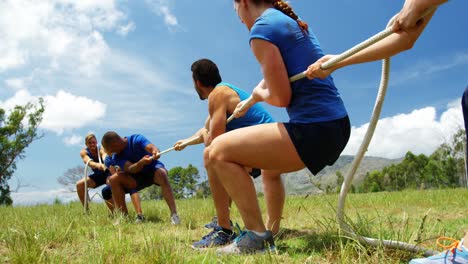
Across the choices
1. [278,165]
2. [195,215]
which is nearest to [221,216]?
[278,165]

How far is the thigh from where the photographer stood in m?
2.52

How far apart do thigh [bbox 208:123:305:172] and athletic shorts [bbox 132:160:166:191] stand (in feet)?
10.9

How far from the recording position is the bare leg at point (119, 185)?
5.88 metres

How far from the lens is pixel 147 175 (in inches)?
233

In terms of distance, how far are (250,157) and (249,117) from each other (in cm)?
120

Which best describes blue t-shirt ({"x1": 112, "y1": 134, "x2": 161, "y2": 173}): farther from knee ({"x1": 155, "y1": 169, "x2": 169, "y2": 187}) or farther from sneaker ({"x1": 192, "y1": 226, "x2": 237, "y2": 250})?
sneaker ({"x1": 192, "y1": 226, "x2": 237, "y2": 250})

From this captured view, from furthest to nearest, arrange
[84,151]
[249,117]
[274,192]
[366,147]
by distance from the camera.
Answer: [84,151] < [249,117] < [274,192] < [366,147]

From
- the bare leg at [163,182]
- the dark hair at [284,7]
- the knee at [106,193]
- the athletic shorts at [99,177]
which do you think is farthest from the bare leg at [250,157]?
the athletic shorts at [99,177]

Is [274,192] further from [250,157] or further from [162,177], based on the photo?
[162,177]

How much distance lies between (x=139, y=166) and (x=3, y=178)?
83.0 ft

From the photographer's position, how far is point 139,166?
5684 millimetres

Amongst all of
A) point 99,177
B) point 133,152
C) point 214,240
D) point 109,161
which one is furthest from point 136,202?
point 214,240

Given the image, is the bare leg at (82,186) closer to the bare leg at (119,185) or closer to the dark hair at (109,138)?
the bare leg at (119,185)

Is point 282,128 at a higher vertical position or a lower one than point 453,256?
higher
